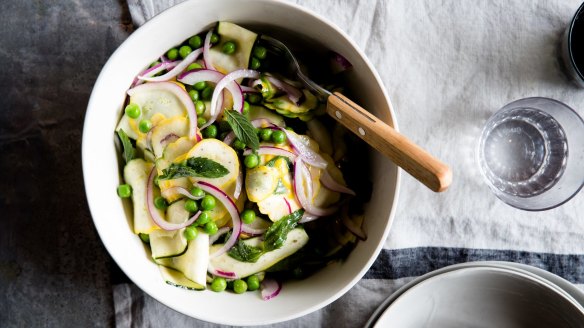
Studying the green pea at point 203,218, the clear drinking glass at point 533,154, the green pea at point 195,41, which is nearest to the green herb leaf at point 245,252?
the green pea at point 203,218

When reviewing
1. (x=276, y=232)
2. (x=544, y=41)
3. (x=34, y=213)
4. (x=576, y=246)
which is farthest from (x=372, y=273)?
(x=34, y=213)

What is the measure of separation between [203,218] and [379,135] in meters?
0.72

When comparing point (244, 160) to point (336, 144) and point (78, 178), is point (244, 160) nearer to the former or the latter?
point (336, 144)

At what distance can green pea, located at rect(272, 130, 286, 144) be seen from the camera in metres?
2.07

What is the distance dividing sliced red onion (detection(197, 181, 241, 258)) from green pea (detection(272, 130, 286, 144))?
0.28m

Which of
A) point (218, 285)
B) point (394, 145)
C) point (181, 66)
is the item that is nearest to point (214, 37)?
point (181, 66)

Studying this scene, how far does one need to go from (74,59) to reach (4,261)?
96cm

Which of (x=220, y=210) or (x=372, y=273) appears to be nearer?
(x=220, y=210)

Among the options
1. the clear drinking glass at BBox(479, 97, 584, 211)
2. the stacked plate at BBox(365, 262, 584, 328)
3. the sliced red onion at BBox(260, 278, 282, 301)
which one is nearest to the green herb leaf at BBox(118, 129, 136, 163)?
the sliced red onion at BBox(260, 278, 282, 301)

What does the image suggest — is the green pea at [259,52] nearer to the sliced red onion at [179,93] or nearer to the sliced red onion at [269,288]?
the sliced red onion at [179,93]

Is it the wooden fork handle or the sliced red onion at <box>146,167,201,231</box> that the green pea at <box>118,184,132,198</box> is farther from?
the wooden fork handle

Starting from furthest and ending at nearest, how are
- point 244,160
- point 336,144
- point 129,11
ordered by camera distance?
point 129,11 → point 336,144 → point 244,160

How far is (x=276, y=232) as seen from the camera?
2.09 metres

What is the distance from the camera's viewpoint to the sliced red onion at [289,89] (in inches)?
84.4
